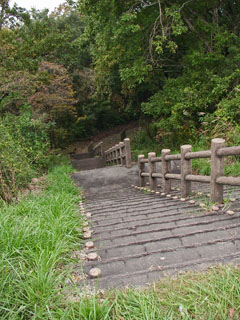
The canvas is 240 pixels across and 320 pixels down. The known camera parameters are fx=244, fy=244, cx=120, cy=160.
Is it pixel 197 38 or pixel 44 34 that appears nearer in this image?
pixel 197 38

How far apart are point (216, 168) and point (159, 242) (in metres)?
1.35

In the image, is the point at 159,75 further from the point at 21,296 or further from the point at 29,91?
the point at 21,296

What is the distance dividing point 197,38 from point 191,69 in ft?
4.04

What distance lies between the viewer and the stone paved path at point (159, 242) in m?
1.78

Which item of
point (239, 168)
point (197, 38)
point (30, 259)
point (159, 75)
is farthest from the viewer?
point (159, 75)

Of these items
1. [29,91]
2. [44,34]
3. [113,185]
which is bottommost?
[113,185]

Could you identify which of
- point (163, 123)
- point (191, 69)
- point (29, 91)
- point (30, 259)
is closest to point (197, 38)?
point (191, 69)

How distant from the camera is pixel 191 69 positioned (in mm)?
8570

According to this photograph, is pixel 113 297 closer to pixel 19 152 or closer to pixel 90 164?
pixel 19 152

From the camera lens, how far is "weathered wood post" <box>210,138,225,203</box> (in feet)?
9.94

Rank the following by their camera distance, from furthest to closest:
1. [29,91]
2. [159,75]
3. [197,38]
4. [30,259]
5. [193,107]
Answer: [159,75] < [29,91] < [197,38] < [193,107] < [30,259]

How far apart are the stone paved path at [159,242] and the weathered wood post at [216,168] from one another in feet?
0.80

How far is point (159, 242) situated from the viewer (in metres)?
2.27

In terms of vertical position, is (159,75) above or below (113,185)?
above
